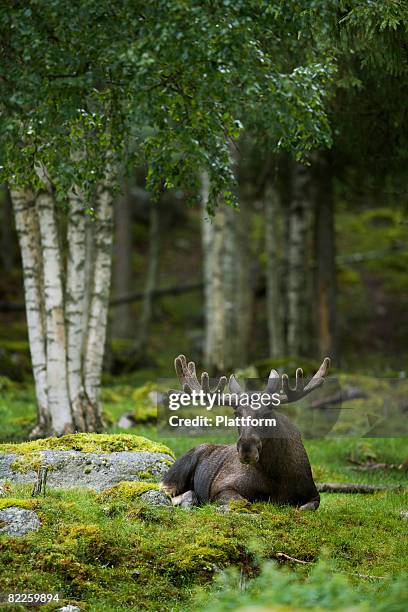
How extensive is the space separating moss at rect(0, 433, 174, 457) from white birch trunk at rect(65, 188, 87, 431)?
12.0ft

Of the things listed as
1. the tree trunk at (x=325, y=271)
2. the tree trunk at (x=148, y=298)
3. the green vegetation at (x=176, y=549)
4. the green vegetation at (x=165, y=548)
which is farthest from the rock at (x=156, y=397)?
the green vegetation at (x=165, y=548)

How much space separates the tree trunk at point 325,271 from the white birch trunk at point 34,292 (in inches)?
417

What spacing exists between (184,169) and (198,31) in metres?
2.21

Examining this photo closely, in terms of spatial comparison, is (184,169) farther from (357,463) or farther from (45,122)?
(357,463)

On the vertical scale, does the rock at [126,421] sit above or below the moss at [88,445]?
below

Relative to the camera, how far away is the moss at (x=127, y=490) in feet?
34.1

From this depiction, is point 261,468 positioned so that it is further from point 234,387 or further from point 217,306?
point 217,306

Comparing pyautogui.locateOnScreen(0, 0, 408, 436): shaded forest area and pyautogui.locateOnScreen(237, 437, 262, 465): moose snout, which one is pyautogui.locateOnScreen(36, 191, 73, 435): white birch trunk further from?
pyautogui.locateOnScreen(237, 437, 262, 465): moose snout

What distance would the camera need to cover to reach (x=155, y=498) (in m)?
10.4

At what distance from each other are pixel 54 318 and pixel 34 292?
77cm

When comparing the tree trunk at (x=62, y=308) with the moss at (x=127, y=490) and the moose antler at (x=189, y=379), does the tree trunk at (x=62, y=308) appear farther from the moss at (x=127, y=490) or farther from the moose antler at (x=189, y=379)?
the moss at (x=127, y=490)

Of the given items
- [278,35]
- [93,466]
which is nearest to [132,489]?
[93,466]

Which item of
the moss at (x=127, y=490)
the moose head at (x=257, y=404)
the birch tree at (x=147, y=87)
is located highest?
the birch tree at (x=147, y=87)

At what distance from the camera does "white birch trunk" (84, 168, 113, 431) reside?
53.3 feet
